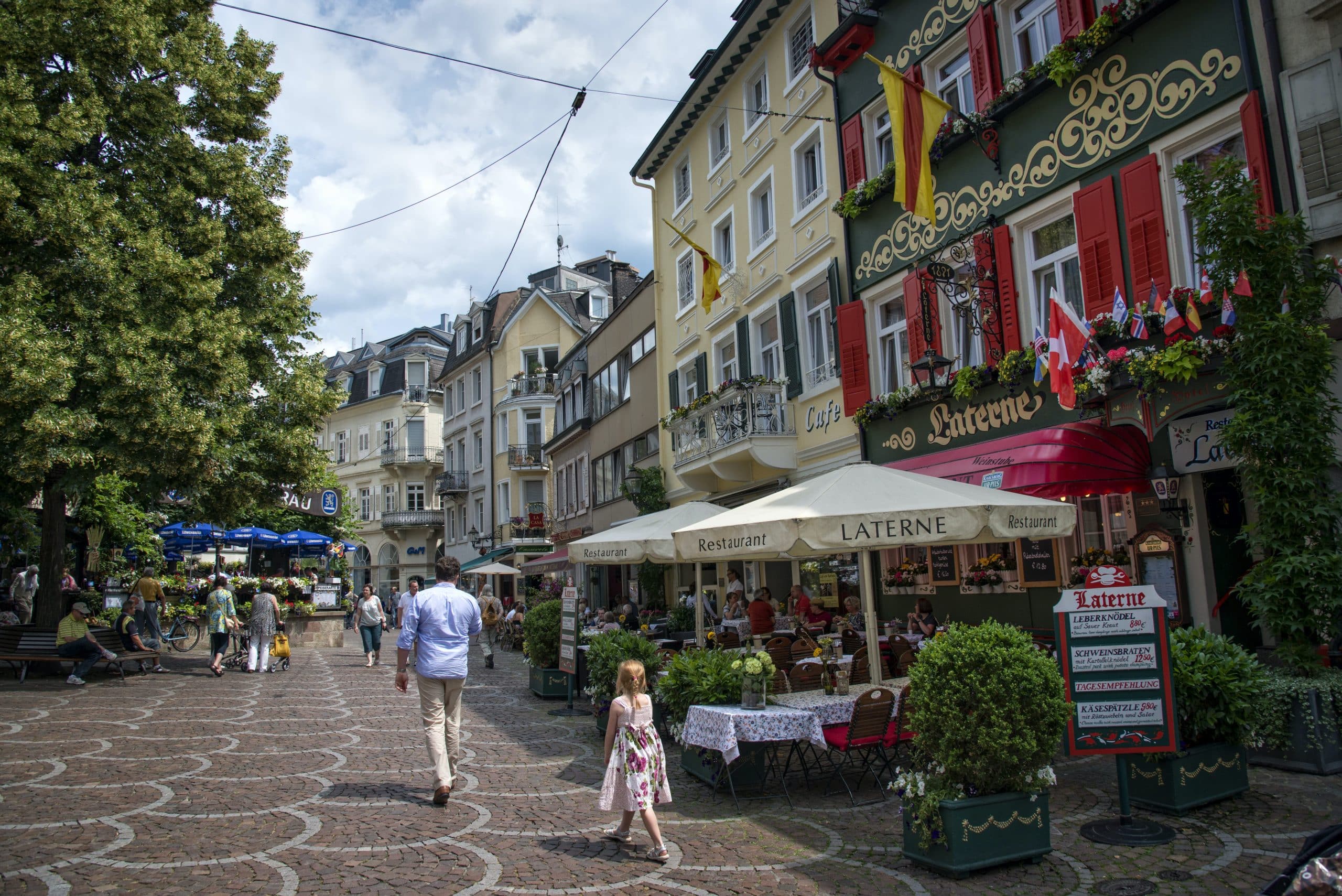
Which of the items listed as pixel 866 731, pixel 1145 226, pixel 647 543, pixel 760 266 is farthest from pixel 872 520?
pixel 760 266

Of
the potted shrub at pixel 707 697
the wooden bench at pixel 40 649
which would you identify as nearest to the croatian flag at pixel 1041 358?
the potted shrub at pixel 707 697

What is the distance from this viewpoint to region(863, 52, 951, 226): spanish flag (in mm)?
12297

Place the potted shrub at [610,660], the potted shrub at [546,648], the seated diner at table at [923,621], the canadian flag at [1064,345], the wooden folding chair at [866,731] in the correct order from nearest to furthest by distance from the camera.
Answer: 1. the wooden folding chair at [866,731]
2. the potted shrub at [610,660]
3. the canadian flag at [1064,345]
4. the seated diner at table at [923,621]
5. the potted shrub at [546,648]

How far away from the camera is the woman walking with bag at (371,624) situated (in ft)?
62.9

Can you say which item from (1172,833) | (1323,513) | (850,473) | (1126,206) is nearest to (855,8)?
(1126,206)

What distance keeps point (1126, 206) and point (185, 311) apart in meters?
14.2

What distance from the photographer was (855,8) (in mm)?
15719

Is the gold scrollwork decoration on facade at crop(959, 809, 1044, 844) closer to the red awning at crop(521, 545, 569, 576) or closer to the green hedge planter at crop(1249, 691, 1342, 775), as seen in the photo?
the green hedge planter at crop(1249, 691, 1342, 775)

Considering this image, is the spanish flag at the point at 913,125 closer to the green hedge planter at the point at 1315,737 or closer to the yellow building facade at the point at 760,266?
the yellow building facade at the point at 760,266

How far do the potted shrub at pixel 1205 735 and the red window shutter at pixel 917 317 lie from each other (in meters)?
7.61

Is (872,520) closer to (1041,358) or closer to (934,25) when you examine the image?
(1041,358)

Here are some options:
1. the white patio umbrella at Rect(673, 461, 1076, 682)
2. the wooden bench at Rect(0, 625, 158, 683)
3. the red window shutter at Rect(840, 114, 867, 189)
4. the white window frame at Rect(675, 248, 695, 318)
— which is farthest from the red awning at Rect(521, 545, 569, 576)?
the white patio umbrella at Rect(673, 461, 1076, 682)

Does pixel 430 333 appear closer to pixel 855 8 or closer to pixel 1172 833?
pixel 855 8

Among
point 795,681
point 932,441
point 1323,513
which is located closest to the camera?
point 1323,513
